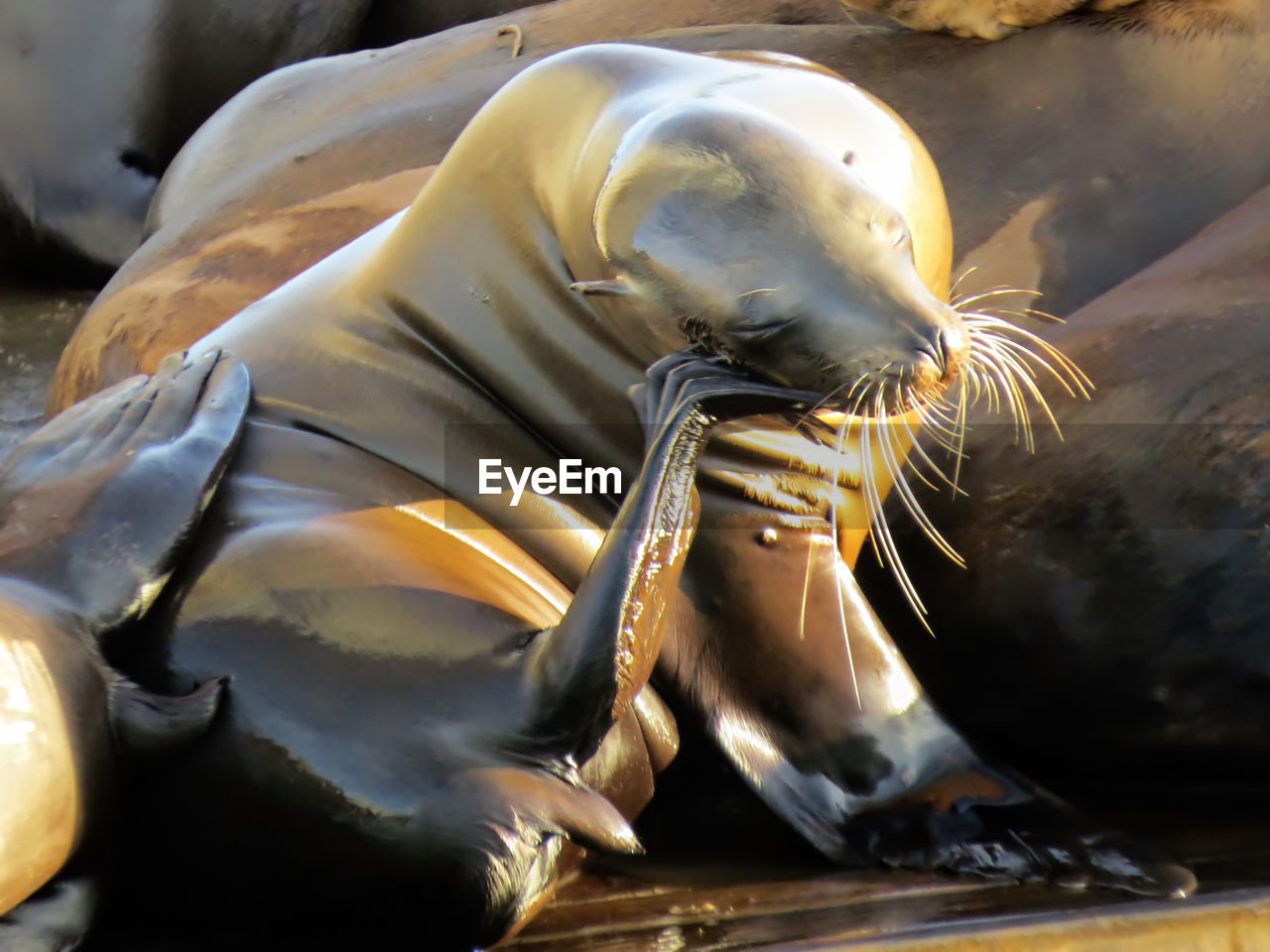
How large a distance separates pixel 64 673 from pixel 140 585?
16cm

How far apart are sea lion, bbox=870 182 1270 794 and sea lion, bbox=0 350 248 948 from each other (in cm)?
110

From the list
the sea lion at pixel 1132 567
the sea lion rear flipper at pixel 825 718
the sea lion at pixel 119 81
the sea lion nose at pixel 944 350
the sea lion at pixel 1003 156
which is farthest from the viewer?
the sea lion at pixel 119 81

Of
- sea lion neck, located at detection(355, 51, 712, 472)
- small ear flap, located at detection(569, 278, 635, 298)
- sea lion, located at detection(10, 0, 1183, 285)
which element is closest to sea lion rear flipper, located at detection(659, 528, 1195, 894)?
sea lion neck, located at detection(355, 51, 712, 472)

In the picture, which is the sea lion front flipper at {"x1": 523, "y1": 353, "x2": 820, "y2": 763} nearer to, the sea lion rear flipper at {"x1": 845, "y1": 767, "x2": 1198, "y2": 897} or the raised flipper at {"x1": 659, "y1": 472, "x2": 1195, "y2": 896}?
the raised flipper at {"x1": 659, "y1": 472, "x2": 1195, "y2": 896}

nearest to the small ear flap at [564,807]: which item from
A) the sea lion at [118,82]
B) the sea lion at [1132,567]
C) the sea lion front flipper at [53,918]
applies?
the sea lion front flipper at [53,918]

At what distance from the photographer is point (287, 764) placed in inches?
83.0

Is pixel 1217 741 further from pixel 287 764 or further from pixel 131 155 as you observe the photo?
pixel 131 155

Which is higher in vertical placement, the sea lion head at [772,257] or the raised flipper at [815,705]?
the sea lion head at [772,257]

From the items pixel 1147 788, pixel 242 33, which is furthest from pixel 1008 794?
pixel 242 33

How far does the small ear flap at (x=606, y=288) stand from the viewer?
7.52ft

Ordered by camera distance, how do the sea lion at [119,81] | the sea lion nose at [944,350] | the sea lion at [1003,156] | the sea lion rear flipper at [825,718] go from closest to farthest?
the sea lion nose at [944,350] < the sea lion rear flipper at [825,718] < the sea lion at [1003,156] < the sea lion at [119,81]

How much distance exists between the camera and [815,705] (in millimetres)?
2510

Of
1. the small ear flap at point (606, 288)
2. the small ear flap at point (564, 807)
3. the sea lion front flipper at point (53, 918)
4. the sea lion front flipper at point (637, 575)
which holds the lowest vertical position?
the sea lion front flipper at point (53, 918)

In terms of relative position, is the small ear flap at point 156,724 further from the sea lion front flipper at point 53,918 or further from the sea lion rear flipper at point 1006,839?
the sea lion rear flipper at point 1006,839
